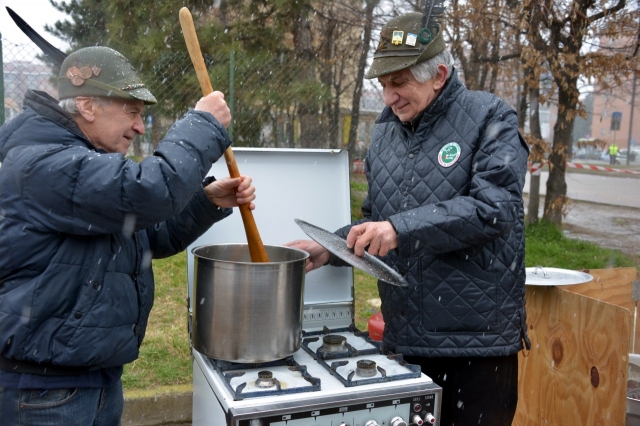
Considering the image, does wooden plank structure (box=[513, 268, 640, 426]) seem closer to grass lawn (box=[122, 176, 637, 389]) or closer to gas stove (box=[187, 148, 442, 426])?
gas stove (box=[187, 148, 442, 426])

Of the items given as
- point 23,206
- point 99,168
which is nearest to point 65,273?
point 23,206

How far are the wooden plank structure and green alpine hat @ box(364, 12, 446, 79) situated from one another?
4.63 ft

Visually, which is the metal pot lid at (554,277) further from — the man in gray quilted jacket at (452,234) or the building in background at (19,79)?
the building in background at (19,79)

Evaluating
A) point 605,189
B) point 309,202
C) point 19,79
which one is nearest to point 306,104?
point 19,79

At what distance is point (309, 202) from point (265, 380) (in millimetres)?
1054

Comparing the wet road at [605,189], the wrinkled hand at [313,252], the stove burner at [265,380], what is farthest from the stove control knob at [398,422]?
the wet road at [605,189]

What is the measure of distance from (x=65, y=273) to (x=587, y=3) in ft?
25.5

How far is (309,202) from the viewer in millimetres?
2715

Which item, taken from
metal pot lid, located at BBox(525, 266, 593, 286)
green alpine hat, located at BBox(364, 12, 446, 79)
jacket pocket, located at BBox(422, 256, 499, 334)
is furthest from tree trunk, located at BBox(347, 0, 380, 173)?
jacket pocket, located at BBox(422, 256, 499, 334)

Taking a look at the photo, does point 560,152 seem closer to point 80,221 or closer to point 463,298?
point 463,298

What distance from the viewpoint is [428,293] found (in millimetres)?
2160

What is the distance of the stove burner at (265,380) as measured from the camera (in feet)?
5.98

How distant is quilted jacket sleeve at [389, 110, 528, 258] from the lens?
1961 mm

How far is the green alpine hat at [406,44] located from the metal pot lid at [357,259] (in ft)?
2.00
